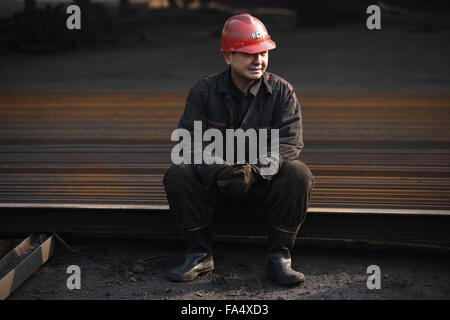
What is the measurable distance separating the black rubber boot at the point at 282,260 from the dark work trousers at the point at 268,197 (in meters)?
0.04

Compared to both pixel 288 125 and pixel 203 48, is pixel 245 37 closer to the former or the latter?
pixel 288 125

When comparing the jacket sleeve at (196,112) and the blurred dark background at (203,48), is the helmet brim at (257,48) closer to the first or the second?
the jacket sleeve at (196,112)

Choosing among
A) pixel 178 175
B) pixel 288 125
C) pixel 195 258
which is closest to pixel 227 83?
pixel 288 125

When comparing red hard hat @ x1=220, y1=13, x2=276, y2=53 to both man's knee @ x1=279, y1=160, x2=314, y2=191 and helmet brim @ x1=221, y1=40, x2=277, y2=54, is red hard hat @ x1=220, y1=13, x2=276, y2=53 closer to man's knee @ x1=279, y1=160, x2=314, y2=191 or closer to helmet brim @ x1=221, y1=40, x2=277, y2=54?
helmet brim @ x1=221, y1=40, x2=277, y2=54

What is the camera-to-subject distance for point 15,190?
3496 millimetres

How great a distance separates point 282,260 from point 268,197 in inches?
10.7

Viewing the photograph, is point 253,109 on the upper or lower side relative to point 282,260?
upper

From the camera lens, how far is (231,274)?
9.89 feet

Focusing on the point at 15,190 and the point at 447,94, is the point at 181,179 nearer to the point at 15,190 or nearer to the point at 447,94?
the point at 15,190

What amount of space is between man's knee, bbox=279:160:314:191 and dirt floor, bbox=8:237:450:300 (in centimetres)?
42

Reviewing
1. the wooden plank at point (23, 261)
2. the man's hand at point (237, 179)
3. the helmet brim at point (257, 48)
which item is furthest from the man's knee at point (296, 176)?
the wooden plank at point (23, 261)

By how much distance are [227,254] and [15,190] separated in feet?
3.72

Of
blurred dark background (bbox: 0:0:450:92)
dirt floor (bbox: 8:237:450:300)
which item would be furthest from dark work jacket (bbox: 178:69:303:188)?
blurred dark background (bbox: 0:0:450:92)

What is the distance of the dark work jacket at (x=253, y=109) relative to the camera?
119 inches
